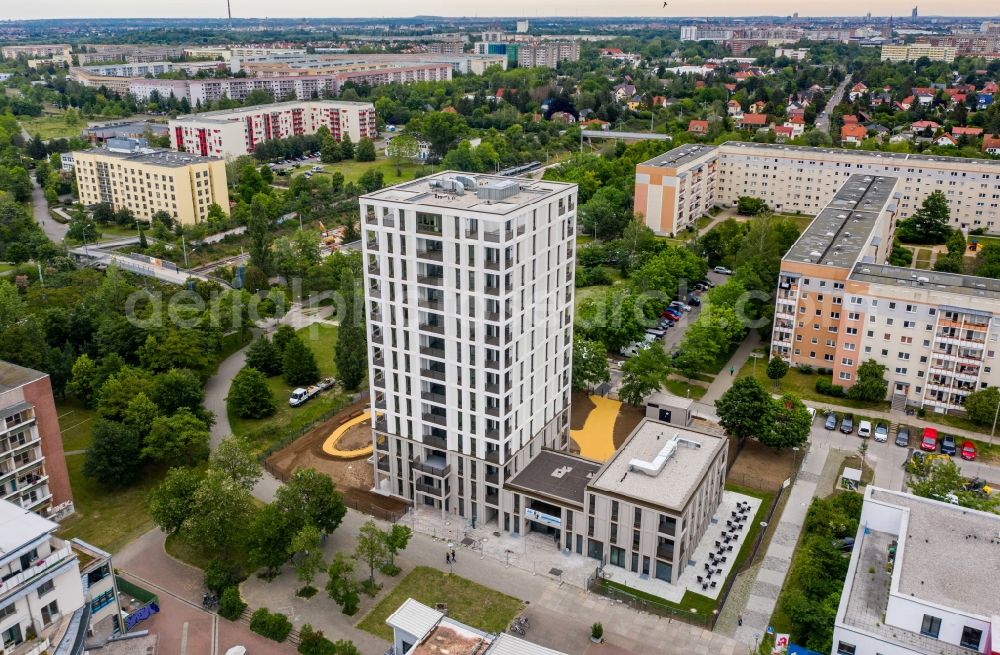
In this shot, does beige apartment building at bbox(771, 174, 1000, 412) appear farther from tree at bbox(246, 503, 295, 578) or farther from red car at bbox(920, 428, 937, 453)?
tree at bbox(246, 503, 295, 578)

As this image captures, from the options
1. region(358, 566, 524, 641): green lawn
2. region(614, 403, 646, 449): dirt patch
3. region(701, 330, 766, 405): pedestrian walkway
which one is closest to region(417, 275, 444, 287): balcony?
region(358, 566, 524, 641): green lawn

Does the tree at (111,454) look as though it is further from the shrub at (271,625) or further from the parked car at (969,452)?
the parked car at (969,452)

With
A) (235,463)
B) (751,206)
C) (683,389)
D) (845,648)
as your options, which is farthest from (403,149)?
(845,648)

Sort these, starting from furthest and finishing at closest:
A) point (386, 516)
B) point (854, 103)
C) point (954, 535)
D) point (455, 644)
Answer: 1. point (854, 103)
2. point (386, 516)
3. point (954, 535)
4. point (455, 644)

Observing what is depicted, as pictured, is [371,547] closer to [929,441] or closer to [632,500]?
[632,500]

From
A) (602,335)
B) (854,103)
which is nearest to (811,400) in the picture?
(602,335)

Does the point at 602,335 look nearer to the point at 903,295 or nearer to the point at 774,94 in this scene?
the point at 903,295
